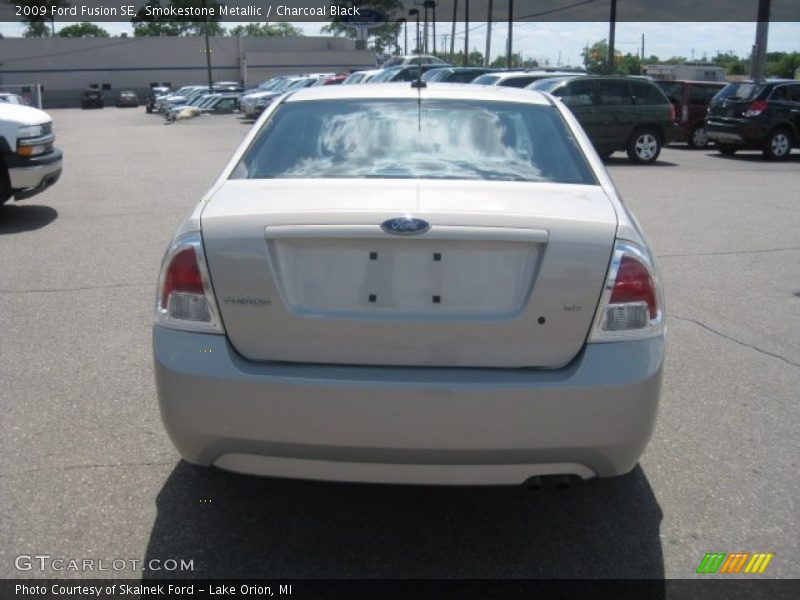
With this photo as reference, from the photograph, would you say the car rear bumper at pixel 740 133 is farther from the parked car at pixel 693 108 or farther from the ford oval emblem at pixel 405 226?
the ford oval emblem at pixel 405 226

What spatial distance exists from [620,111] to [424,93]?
15744mm

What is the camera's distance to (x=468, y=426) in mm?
3107

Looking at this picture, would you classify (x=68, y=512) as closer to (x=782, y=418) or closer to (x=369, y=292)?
(x=369, y=292)

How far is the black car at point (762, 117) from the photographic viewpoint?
20.2 m

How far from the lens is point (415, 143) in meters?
4.12

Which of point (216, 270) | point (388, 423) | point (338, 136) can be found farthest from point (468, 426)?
point (338, 136)

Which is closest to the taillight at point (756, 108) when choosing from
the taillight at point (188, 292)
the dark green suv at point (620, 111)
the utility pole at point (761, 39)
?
the dark green suv at point (620, 111)

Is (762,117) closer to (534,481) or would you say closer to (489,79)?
(489,79)

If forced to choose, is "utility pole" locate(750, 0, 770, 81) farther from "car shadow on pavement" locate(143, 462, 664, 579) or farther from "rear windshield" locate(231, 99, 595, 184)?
"car shadow on pavement" locate(143, 462, 664, 579)

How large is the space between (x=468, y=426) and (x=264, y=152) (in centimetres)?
167

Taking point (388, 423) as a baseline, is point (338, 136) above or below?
above

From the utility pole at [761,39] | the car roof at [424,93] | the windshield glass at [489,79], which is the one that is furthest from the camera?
the utility pole at [761,39]

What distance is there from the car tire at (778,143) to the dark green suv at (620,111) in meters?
2.31

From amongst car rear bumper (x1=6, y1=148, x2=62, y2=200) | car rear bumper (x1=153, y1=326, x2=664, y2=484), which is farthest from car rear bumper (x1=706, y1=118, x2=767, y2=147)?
car rear bumper (x1=153, y1=326, x2=664, y2=484)
